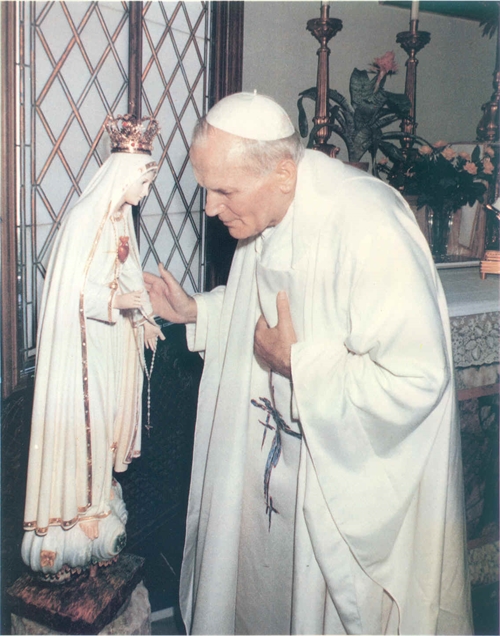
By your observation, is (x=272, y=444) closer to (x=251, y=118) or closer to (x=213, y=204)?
(x=213, y=204)

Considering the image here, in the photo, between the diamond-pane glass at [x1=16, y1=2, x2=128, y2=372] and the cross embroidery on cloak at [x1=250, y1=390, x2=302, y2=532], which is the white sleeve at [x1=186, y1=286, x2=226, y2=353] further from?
the diamond-pane glass at [x1=16, y1=2, x2=128, y2=372]

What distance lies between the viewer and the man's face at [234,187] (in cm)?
164

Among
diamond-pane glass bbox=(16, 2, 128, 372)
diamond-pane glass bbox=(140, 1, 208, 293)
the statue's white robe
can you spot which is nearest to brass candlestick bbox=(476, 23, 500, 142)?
diamond-pane glass bbox=(140, 1, 208, 293)

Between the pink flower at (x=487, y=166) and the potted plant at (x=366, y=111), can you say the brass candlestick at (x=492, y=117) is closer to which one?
the pink flower at (x=487, y=166)

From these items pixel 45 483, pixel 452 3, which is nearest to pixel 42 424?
pixel 45 483

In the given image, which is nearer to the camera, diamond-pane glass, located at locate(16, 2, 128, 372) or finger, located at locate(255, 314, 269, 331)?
finger, located at locate(255, 314, 269, 331)

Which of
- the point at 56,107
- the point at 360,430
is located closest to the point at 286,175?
the point at 360,430

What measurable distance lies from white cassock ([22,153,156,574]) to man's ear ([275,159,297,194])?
0.34 metres

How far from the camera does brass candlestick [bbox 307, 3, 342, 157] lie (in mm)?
2598

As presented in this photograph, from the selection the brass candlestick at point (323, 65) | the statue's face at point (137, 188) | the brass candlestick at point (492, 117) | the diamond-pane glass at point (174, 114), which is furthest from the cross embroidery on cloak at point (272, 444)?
the brass candlestick at point (492, 117)

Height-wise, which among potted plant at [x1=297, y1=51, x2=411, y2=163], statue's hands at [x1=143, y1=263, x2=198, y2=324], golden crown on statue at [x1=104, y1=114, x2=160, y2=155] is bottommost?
statue's hands at [x1=143, y1=263, x2=198, y2=324]

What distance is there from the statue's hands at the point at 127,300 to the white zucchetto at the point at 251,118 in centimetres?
49

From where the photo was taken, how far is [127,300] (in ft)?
5.57

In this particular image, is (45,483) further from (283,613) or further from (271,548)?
(283,613)
